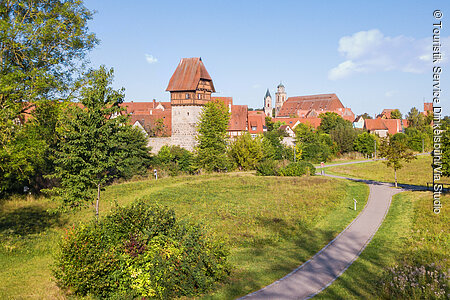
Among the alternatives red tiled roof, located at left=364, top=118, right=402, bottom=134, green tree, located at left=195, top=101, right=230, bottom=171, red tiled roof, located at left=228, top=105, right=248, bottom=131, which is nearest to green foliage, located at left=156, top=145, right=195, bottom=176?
green tree, located at left=195, top=101, right=230, bottom=171

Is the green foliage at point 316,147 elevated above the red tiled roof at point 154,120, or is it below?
below

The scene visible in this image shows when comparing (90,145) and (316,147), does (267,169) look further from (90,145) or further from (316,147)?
(90,145)

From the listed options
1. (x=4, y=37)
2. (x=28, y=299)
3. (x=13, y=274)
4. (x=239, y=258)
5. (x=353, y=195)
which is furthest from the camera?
(x=353, y=195)

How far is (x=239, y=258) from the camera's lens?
46.7 ft

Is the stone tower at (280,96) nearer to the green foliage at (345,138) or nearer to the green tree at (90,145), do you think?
the green foliage at (345,138)

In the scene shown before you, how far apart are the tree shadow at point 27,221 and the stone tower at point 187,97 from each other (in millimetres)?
32800

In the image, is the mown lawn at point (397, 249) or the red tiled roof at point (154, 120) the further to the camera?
the red tiled roof at point (154, 120)

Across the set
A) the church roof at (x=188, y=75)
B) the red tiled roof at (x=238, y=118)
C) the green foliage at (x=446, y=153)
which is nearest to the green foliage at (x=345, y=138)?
the red tiled roof at (x=238, y=118)

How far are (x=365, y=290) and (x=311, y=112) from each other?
13743 centimetres

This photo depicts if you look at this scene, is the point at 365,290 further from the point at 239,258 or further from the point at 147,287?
the point at 147,287

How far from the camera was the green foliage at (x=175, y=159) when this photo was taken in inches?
2030

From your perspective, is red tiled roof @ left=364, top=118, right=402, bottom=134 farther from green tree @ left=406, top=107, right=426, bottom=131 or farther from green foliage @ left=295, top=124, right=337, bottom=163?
green foliage @ left=295, top=124, right=337, bottom=163

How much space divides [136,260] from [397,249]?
10.9 metres

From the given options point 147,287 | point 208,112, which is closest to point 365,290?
point 147,287
